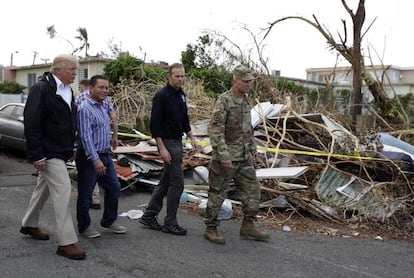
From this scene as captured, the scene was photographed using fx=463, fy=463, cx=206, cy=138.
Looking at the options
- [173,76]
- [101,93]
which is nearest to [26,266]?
[101,93]

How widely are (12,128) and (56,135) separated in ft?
21.3

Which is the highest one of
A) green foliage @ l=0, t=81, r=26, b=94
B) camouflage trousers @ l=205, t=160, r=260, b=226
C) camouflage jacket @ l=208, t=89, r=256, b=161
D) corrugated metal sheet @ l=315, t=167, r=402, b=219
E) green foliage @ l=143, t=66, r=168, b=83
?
green foliage @ l=143, t=66, r=168, b=83

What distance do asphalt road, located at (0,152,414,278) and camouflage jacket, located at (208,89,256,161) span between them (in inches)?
40.5

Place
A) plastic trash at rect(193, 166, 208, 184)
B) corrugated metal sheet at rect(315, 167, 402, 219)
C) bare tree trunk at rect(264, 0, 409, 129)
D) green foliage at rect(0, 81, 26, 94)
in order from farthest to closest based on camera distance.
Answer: green foliage at rect(0, 81, 26, 94), bare tree trunk at rect(264, 0, 409, 129), plastic trash at rect(193, 166, 208, 184), corrugated metal sheet at rect(315, 167, 402, 219)

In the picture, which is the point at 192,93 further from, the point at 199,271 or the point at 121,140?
the point at 199,271

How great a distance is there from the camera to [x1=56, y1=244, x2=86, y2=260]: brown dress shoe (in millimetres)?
4289

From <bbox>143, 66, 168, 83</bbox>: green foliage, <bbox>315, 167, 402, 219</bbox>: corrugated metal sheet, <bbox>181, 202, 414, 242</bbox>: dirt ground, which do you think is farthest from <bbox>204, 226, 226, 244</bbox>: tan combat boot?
<bbox>143, 66, 168, 83</bbox>: green foliage

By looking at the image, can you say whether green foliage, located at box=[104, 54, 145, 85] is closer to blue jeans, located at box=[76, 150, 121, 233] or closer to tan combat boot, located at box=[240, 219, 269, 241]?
blue jeans, located at box=[76, 150, 121, 233]

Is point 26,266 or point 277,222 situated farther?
point 277,222

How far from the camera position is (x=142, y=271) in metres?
4.20

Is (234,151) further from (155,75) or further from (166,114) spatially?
(155,75)

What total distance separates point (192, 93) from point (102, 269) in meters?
8.48

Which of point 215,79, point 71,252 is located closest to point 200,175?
point 71,252

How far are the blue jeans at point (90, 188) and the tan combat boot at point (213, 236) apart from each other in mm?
1057
